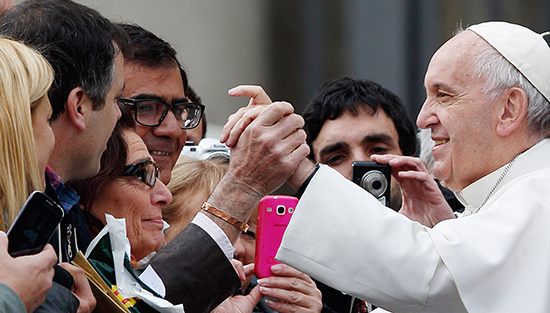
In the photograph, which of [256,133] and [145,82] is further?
[145,82]

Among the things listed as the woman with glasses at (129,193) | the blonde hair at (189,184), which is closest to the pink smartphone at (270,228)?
the woman with glasses at (129,193)

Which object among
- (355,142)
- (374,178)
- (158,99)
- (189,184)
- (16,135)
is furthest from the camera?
(355,142)

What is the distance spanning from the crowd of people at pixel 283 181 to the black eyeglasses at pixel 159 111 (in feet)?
0.03

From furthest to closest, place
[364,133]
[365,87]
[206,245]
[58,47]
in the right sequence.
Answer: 1. [365,87]
2. [364,133]
3. [206,245]
4. [58,47]

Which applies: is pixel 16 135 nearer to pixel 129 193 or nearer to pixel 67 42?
pixel 67 42

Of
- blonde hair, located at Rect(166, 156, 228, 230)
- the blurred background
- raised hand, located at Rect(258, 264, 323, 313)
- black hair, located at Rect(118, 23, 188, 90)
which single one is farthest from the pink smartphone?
the blurred background

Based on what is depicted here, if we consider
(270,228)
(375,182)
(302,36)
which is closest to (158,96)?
(270,228)

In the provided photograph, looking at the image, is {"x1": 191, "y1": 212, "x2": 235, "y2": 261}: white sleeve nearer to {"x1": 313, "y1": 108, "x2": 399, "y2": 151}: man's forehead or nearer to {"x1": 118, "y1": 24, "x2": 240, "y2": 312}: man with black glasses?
{"x1": 118, "y1": 24, "x2": 240, "y2": 312}: man with black glasses

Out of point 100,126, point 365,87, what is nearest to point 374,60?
point 365,87

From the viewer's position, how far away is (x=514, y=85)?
102 inches

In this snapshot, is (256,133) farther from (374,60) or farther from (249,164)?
(374,60)

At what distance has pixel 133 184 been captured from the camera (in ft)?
8.86

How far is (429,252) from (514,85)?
73 cm

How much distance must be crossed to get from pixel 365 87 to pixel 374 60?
85.1 inches
